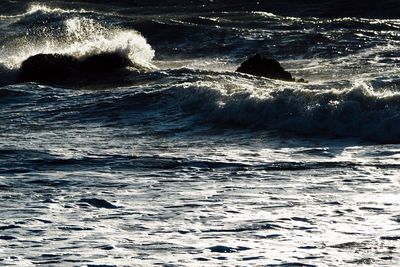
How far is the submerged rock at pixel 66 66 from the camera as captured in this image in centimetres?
1816

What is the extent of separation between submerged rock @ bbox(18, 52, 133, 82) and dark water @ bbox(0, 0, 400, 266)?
0.27 meters

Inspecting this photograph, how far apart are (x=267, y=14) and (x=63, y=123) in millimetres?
16692

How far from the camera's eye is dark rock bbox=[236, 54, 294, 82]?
16.6 meters

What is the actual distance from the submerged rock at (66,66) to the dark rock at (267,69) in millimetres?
2812

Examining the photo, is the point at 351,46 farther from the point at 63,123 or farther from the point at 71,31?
the point at 63,123

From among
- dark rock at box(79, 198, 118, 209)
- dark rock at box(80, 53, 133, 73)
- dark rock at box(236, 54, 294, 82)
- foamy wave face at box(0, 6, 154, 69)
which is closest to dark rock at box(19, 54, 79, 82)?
dark rock at box(80, 53, 133, 73)

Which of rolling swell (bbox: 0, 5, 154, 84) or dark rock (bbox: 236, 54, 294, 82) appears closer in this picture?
dark rock (bbox: 236, 54, 294, 82)

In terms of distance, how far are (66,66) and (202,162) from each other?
8563mm

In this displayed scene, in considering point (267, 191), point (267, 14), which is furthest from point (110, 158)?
point (267, 14)

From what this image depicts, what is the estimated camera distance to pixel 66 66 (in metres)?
18.5

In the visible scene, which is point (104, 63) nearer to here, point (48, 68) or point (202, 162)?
point (48, 68)

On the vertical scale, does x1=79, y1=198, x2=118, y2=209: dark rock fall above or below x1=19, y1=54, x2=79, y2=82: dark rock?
below

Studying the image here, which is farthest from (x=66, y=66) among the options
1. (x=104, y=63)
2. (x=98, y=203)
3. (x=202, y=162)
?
(x=98, y=203)

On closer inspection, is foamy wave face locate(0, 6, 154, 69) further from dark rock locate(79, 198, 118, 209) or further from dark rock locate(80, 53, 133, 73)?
dark rock locate(79, 198, 118, 209)
